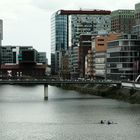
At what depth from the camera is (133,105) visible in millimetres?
110438

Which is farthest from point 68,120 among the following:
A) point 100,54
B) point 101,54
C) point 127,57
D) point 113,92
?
point 100,54

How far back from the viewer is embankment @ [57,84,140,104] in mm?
122463

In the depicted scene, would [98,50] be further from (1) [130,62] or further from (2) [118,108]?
(2) [118,108]

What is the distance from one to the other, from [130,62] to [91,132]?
85.6 meters

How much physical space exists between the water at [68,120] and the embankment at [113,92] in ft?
23.1

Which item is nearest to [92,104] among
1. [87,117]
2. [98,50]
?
[87,117]

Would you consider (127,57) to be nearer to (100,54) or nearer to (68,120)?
(100,54)

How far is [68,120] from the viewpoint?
8744cm

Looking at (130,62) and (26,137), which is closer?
(26,137)

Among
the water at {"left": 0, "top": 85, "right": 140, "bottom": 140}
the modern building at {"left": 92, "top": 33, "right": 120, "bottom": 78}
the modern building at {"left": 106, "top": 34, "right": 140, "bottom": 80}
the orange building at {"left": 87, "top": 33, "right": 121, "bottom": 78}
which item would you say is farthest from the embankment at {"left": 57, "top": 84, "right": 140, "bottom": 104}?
the orange building at {"left": 87, "top": 33, "right": 121, "bottom": 78}

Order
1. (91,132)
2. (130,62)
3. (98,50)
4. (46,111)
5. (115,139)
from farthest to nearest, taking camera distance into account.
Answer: (98,50), (130,62), (46,111), (91,132), (115,139)

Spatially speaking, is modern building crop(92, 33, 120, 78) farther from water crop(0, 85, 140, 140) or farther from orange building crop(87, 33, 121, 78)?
water crop(0, 85, 140, 140)

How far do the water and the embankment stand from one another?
7.05 meters

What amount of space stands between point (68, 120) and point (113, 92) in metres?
52.3
